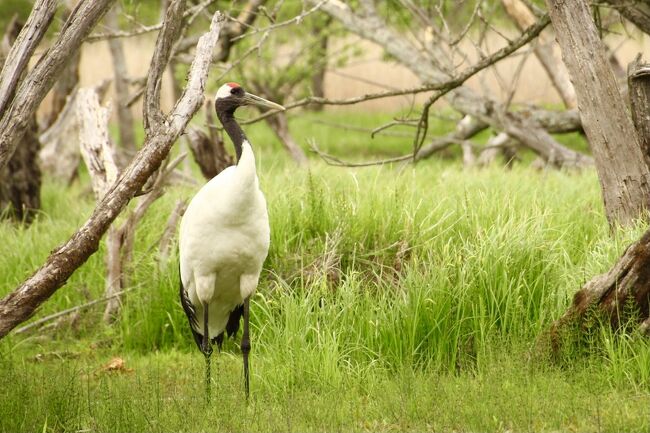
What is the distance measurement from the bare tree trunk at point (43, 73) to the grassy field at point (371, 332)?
53.3 inches

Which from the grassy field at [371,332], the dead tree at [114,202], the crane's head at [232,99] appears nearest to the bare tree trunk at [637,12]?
the grassy field at [371,332]

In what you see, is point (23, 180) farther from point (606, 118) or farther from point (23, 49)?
point (606, 118)

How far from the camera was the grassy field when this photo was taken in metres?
4.80

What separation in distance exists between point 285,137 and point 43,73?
7120 mm

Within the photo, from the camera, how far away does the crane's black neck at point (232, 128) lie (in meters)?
5.55

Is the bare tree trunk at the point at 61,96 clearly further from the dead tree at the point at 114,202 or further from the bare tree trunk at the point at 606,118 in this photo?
the bare tree trunk at the point at 606,118

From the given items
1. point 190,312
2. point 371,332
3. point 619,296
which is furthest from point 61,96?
point 619,296

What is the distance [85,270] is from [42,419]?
2778 mm

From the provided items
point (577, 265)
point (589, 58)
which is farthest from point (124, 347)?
point (589, 58)

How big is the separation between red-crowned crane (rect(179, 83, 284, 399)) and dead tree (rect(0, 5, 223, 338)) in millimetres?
592

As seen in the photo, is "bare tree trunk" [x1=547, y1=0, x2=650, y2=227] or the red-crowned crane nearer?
the red-crowned crane

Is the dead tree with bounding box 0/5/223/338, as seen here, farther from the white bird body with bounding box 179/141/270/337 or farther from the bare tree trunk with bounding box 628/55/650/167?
the bare tree trunk with bounding box 628/55/650/167

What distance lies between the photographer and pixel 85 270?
7551 mm

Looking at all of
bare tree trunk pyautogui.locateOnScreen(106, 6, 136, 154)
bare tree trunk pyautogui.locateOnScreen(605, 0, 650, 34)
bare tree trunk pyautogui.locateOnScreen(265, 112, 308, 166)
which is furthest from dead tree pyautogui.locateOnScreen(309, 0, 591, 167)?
bare tree trunk pyautogui.locateOnScreen(106, 6, 136, 154)
